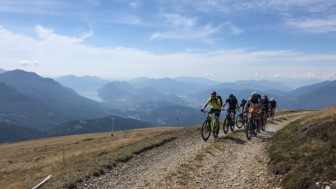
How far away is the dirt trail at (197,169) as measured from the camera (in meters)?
13.4

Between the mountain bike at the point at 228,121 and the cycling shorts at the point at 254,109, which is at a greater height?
the cycling shorts at the point at 254,109

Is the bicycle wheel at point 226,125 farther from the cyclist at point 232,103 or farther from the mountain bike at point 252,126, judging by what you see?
the mountain bike at point 252,126

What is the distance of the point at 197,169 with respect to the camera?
15484 mm

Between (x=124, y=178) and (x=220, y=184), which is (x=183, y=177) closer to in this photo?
(x=220, y=184)

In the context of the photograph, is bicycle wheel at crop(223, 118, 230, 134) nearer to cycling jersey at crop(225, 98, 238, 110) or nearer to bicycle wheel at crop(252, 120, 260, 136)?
cycling jersey at crop(225, 98, 238, 110)

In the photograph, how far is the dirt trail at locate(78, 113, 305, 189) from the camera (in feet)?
44.1

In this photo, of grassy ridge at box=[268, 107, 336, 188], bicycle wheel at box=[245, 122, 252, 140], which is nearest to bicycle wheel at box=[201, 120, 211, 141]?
bicycle wheel at box=[245, 122, 252, 140]

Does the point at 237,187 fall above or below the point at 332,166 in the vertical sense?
below

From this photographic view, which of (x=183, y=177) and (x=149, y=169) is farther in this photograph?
(x=149, y=169)

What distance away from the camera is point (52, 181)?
576 inches

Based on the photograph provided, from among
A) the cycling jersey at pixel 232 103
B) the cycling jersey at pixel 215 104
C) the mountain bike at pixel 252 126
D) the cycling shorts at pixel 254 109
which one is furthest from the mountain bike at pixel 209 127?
the cycling shorts at pixel 254 109

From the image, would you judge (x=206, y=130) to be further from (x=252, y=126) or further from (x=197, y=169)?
(x=197, y=169)

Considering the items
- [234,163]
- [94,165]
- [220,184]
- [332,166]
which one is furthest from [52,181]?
[332,166]

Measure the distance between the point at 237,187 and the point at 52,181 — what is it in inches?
332
